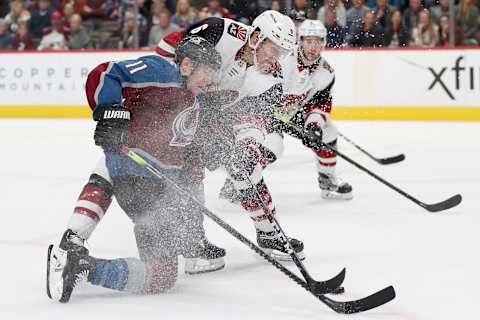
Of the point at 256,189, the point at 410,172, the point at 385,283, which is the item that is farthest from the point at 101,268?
the point at 410,172

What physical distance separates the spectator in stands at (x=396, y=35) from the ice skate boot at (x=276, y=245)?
4.76m

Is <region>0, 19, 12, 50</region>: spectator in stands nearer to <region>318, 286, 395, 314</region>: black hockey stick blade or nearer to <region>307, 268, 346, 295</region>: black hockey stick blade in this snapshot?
<region>307, 268, 346, 295</region>: black hockey stick blade

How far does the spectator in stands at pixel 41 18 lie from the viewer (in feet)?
29.0

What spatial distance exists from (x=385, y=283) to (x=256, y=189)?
22.0 inches

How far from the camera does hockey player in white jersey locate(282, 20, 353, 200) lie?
14.8 ft

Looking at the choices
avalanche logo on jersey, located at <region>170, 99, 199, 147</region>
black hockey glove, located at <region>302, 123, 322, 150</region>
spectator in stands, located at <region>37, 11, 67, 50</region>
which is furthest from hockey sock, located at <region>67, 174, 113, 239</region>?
spectator in stands, located at <region>37, 11, 67, 50</region>

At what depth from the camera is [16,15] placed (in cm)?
898

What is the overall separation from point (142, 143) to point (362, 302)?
32.8 inches

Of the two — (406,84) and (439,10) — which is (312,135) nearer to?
(406,84)

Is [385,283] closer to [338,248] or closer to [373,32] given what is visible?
[338,248]

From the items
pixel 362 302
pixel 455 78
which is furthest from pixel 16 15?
pixel 362 302

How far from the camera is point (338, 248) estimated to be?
3.55 metres

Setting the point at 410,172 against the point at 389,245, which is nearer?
the point at 389,245

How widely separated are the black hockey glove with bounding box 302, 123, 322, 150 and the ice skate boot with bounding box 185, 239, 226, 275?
1437mm
